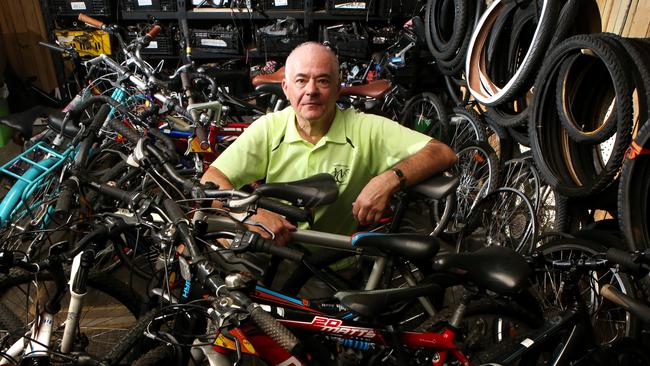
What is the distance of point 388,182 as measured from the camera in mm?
1683

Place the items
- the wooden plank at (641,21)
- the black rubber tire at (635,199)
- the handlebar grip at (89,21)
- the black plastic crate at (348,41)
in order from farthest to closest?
the black plastic crate at (348,41) < the handlebar grip at (89,21) < the wooden plank at (641,21) < the black rubber tire at (635,199)

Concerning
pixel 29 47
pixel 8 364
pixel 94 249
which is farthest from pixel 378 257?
pixel 29 47

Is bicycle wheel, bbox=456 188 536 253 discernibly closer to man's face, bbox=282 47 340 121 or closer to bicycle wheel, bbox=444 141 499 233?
bicycle wheel, bbox=444 141 499 233

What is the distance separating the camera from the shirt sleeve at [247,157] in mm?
1876

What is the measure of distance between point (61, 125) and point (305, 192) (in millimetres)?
1928

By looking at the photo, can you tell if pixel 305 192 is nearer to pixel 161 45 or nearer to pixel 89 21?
pixel 89 21

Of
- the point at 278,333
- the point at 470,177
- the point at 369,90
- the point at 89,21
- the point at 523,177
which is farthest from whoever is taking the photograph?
the point at 89,21

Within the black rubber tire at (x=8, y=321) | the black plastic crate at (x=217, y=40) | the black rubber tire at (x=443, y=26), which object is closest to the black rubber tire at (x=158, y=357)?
the black rubber tire at (x=8, y=321)

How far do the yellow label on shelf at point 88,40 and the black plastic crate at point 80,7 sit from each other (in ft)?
0.74

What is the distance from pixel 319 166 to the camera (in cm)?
194

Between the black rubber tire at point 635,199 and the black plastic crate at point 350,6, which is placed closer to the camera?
the black rubber tire at point 635,199

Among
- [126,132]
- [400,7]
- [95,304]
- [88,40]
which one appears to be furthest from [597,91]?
[88,40]

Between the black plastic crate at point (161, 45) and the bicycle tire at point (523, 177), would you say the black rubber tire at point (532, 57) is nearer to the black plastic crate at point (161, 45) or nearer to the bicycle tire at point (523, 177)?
the bicycle tire at point (523, 177)

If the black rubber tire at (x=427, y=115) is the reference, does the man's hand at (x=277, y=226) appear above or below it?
above
